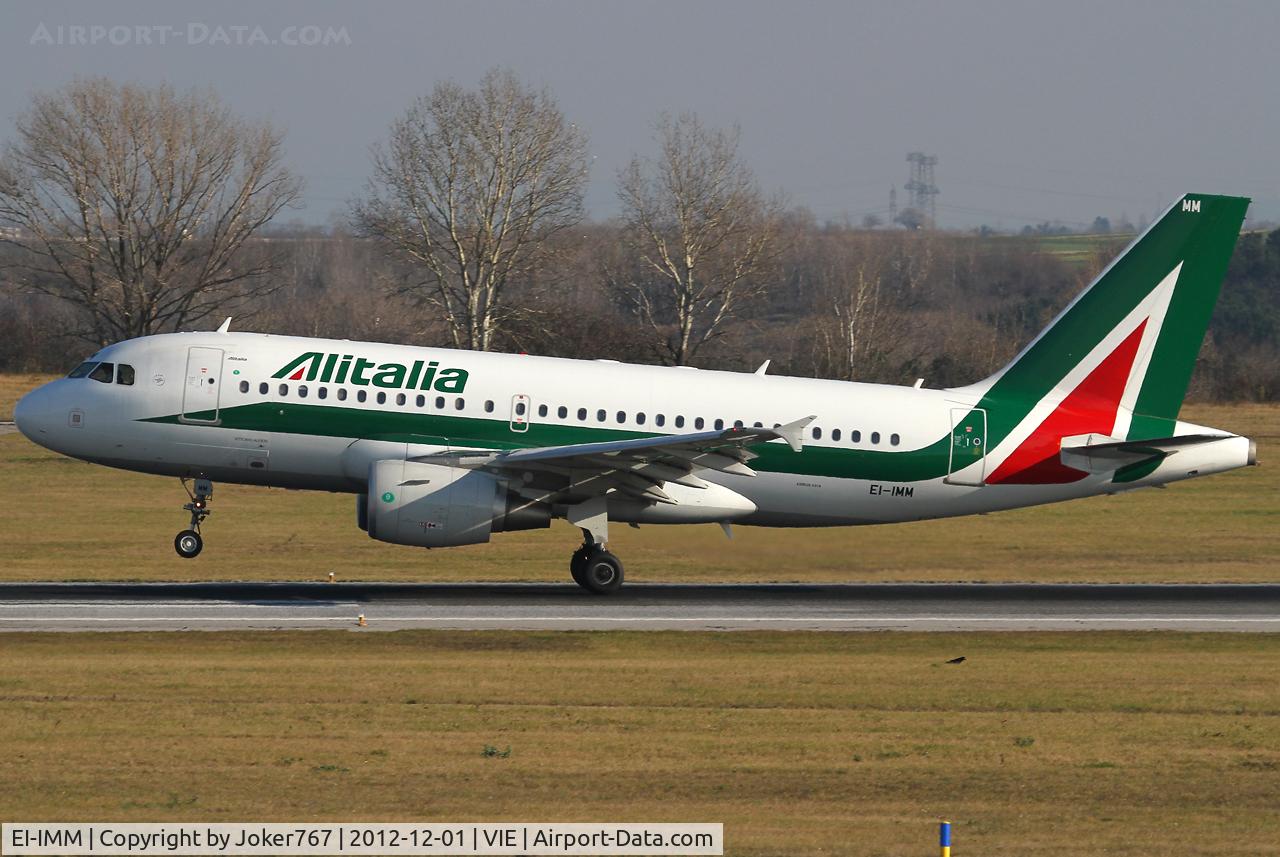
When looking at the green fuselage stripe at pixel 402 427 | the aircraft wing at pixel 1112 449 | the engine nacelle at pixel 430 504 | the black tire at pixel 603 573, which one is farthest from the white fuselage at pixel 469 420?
the black tire at pixel 603 573

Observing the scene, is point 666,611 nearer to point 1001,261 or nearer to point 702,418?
point 702,418

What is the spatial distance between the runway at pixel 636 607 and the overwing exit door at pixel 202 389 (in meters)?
3.56

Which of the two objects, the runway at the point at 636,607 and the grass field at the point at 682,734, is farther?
the runway at the point at 636,607

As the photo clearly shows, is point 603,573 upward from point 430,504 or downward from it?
downward

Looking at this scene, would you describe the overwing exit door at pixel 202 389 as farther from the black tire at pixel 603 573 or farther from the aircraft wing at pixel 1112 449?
the aircraft wing at pixel 1112 449

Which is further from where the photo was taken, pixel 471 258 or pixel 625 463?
pixel 471 258

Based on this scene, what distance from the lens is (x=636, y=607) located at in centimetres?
3127

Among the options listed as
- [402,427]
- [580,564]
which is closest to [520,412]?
[402,427]

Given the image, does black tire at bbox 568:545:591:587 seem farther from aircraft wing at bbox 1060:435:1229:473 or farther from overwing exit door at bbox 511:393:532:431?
aircraft wing at bbox 1060:435:1229:473

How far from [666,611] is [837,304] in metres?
71.3

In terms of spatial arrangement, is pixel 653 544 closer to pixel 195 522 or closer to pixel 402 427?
pixel 402 427

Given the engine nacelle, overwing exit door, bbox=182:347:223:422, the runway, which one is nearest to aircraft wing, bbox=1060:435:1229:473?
the runway

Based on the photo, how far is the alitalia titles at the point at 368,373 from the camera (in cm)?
3164

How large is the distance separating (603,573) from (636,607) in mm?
1502
